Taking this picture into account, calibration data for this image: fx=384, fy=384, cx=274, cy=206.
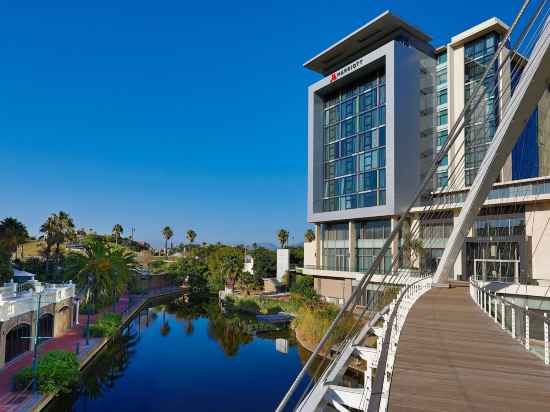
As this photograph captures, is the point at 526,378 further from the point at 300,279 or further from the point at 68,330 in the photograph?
the point at 300,279

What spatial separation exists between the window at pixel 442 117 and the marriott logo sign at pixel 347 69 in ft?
34.7

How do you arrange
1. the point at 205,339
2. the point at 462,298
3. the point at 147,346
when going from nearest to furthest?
1. the point at 462,298
2. the point at 147,346
3. the point at 205,339

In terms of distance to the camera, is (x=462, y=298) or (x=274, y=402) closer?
(x=462, y=298)

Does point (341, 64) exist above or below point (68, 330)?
above

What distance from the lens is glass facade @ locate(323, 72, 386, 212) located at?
1721 inches

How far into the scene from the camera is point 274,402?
77.5 ft

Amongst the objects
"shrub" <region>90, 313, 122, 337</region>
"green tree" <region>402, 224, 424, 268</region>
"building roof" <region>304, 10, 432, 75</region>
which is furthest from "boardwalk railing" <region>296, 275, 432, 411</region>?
"building roof" <region>304, 10, 432, 75</region>

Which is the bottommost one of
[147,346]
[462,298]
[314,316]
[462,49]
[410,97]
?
[147,346]

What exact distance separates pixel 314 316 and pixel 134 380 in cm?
1637

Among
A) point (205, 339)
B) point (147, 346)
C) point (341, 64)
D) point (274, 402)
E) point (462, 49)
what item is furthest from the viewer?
point (341, 64)

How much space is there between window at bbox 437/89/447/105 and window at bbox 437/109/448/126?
1099mm

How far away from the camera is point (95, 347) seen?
29.7 meters

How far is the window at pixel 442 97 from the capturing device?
4323 cm

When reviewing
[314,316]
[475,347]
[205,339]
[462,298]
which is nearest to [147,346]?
[205,339]
